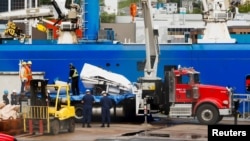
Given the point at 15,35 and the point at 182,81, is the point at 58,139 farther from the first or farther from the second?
the point at 15,35

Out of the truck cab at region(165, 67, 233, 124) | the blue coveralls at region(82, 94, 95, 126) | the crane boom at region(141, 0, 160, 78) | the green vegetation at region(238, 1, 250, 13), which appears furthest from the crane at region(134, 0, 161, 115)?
the green vegetation at region(238, 1, 250, 13)

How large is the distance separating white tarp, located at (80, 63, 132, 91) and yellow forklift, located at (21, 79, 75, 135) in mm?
4933

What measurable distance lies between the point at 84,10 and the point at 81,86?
19.7ft

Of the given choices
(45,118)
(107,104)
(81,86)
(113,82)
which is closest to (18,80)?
(81,86)

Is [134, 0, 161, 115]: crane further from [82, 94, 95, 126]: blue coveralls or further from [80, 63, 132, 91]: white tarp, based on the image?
[82, 94, 95, 126]: blue coveralls

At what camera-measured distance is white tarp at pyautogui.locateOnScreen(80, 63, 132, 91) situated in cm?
3161

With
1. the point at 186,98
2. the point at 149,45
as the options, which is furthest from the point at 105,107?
the point at 149,45

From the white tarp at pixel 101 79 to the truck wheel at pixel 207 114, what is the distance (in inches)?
147

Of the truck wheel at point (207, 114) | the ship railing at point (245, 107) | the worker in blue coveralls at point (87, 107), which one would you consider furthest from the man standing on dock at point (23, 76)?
the ship railing at point (245, 107)

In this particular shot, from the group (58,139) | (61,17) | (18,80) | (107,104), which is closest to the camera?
(58,139)

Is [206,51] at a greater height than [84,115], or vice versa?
[206,51]

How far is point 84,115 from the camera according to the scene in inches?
1117

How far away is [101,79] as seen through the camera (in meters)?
31.8

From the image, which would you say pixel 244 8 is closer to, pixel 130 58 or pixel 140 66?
pixel 130 58
